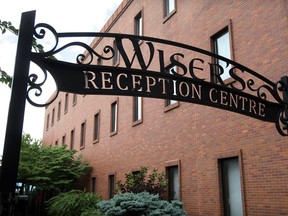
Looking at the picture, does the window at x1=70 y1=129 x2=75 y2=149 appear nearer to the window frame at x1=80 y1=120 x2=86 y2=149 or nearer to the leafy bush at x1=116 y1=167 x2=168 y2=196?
the window frame at x1=80 y1=120 x2=86 y2=149

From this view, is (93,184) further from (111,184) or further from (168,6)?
(168,6)

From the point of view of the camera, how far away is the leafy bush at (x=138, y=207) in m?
9.76

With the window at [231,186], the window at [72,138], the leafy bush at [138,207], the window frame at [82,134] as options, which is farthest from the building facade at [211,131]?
the window at [72,138]

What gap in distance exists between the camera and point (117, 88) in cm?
338

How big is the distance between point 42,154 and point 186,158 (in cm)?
1384

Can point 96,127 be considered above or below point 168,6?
below

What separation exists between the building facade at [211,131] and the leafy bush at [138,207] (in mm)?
1352

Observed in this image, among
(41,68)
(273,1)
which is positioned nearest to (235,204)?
(273,1)

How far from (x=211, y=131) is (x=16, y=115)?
29.8 feet

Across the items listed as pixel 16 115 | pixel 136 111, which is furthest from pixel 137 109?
pixel 16 115

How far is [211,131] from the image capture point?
36.7 feet

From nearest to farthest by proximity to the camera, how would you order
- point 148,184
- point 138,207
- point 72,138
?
point 138,207 → point 148,184 → point 72,138

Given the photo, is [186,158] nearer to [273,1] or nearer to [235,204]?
[235,204]

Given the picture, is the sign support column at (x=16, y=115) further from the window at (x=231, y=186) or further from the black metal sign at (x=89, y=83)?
the window at (x=231, y=186)
